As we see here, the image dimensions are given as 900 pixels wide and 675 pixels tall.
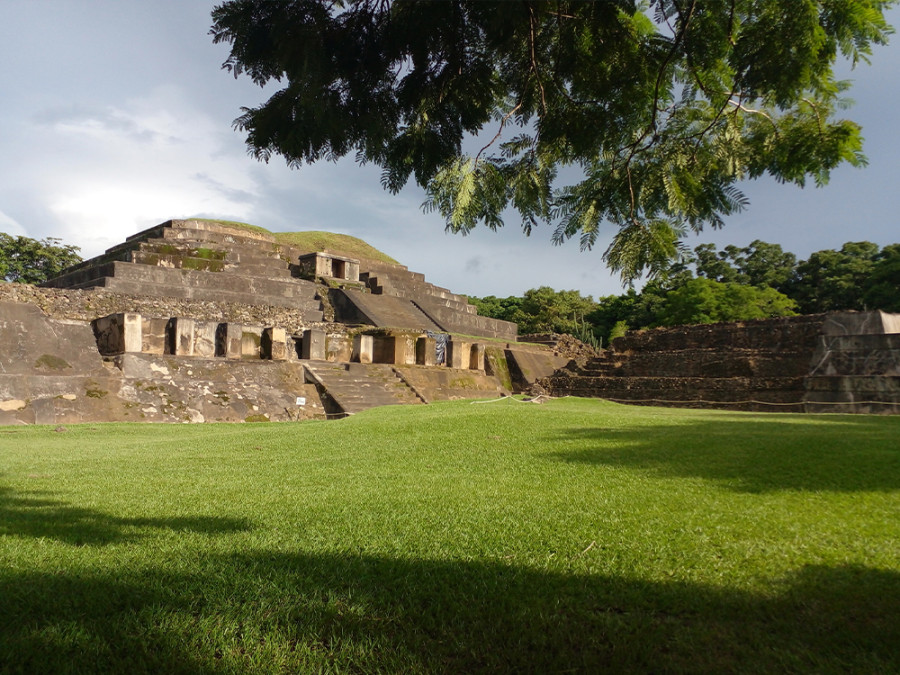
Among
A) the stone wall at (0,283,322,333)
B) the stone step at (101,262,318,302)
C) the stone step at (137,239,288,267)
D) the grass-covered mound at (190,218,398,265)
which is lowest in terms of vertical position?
the stone wall at (0,283,322,333)

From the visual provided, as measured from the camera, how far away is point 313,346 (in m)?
13.8

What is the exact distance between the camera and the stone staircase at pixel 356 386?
12039 millimetres

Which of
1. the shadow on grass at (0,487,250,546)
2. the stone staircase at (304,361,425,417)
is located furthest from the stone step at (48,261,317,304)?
the shadow on grass at (0,487,250,546)

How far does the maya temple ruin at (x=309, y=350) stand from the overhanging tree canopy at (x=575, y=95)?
8612 millimetres

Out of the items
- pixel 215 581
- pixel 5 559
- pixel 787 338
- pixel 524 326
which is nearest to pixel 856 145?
pixel 215 581

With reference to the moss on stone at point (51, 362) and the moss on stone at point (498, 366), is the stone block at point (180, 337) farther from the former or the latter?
the moss on stone at point (498, 366)

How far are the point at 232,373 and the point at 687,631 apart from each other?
11004 mm

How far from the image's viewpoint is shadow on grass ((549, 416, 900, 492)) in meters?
4.13

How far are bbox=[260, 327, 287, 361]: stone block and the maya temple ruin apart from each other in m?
0.03

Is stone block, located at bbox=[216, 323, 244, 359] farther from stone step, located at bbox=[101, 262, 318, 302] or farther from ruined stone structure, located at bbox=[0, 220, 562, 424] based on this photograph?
stone step, located at bbox=[101, 262, 318, 302]

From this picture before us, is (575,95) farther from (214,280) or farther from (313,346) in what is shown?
(214,280)

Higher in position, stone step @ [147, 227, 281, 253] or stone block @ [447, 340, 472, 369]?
stone step @ [147, 227, 281, 253]

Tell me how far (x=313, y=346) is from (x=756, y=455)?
10.5 m

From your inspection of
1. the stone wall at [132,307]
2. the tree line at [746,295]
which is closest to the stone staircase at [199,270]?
the stone wall at [132,307]
